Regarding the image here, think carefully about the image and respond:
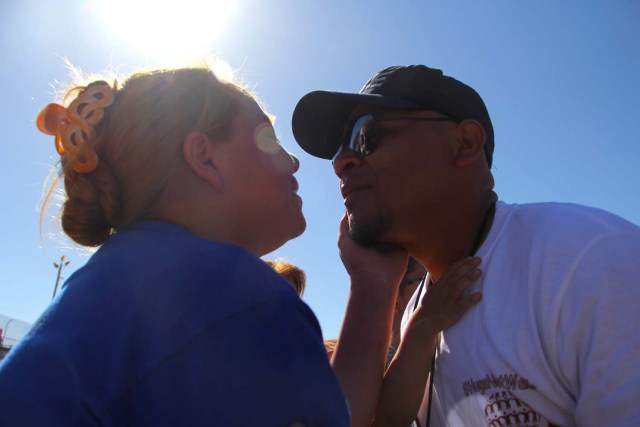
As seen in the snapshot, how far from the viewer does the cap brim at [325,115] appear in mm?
2475

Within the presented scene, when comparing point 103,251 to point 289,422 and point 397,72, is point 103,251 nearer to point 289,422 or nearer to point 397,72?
point 289,422

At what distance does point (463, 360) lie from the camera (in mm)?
1896

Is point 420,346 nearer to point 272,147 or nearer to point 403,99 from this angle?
point 272,147

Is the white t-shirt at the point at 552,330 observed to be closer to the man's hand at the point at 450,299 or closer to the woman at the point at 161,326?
the man's hand at the point at 450,299

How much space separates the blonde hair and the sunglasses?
1160mm

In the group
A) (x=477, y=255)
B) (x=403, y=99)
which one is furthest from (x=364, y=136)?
(x=477, y=255)

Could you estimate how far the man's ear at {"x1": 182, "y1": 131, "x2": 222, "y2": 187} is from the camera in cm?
141

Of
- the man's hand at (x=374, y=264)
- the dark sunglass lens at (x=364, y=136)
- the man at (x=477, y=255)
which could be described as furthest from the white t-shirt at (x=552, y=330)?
the dark sunglass lens at (x=364, y=136)

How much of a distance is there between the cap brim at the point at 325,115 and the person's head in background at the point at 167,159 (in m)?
1.01

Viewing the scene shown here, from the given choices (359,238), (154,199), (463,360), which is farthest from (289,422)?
(359,238)

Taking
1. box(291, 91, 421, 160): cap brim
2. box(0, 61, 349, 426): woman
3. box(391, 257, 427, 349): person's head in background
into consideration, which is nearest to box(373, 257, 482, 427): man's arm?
box(291, 91, 421, 160): cap brim

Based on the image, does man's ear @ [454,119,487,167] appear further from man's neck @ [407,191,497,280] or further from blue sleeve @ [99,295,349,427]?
blue sleeve @ [99,295,349,427]

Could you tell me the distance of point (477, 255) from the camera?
2.08 meters

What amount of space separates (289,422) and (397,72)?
82.2 inches
